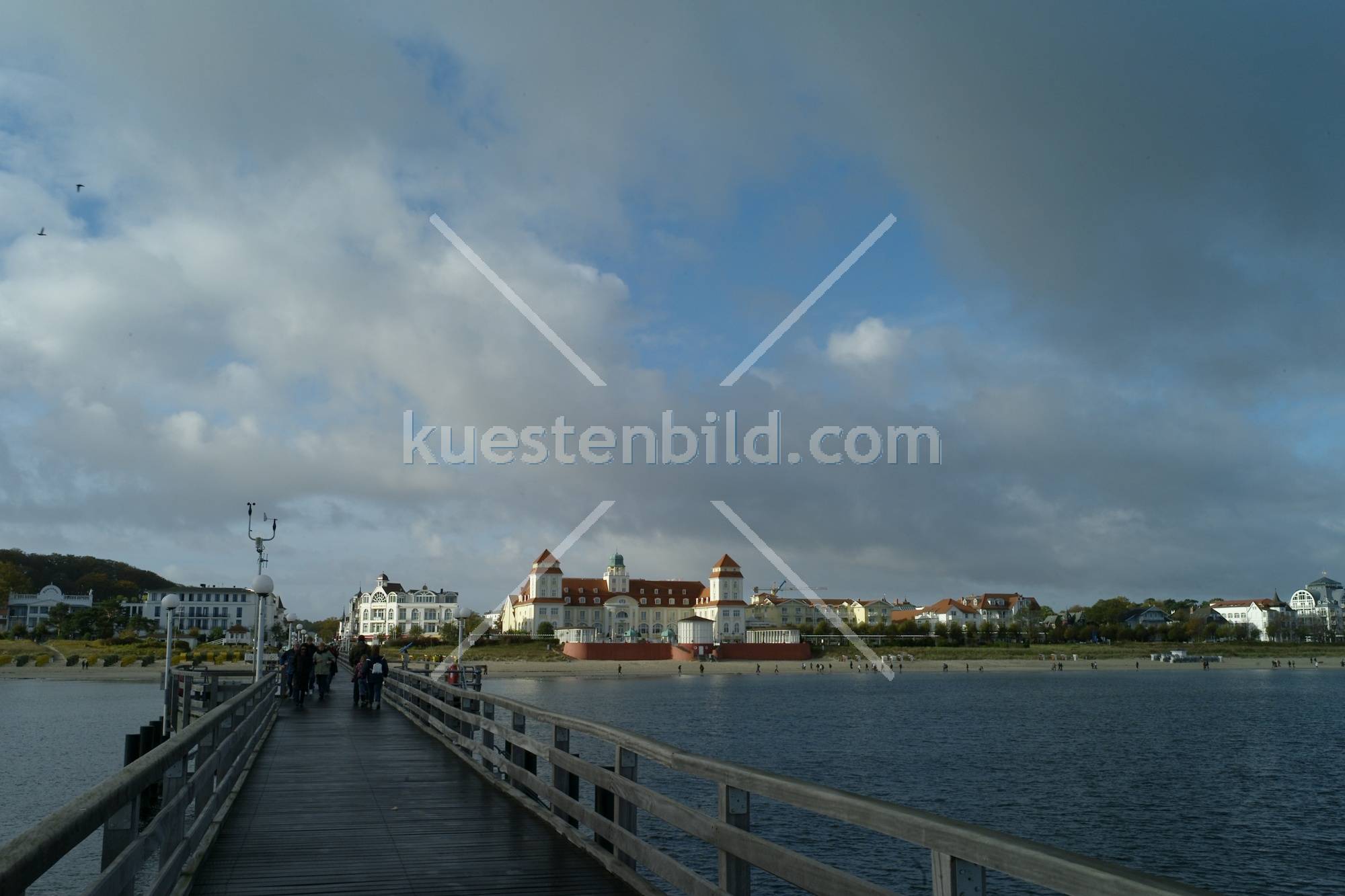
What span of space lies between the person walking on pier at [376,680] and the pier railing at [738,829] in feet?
52.8

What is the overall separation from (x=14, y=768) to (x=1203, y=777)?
134ft

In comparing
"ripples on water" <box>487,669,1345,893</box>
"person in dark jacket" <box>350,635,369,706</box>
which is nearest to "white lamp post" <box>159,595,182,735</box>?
"person in dark jacket" <box>350,635,369,706</box>

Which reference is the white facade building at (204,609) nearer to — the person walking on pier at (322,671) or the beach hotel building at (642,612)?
the beach hotel building at (642,612)

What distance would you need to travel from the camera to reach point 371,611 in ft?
575

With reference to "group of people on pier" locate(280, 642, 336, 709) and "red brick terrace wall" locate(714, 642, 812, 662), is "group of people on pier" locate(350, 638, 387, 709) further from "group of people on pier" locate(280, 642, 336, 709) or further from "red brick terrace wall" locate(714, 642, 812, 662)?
"red brick terrace wall" locate(714, 642, 812, 662)

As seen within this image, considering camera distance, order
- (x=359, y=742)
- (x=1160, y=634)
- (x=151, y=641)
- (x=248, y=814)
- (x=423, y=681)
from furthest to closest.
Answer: (x=1160, y=634)
(x=151, y=641)
(x=423, y=681)
(x=359, y=742)
(x=248, y=814)

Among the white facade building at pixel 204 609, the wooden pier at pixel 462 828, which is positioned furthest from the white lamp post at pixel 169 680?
the white facade building at pixel 204 609

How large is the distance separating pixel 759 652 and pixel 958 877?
14618 centimetres

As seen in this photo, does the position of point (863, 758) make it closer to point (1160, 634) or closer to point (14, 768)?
point (14, 768)

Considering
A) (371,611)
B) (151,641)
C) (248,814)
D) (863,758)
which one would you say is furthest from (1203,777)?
(371,611)

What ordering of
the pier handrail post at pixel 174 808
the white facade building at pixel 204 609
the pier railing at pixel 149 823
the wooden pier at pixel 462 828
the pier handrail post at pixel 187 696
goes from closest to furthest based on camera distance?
the pier railing at pixel 149 823 < the wooden pier at pixel 462 828 < the pier handrail post at pixel 174 808 < the pier handrail post at pixel 187 696 < the white facade building at pixel 204 609

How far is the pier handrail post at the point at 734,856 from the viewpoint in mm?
5727

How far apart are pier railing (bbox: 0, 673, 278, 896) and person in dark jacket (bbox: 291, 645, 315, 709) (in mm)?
17738

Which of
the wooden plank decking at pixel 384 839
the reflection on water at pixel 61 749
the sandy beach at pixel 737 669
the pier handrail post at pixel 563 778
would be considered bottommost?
the sandy beach at pixel 737 669
